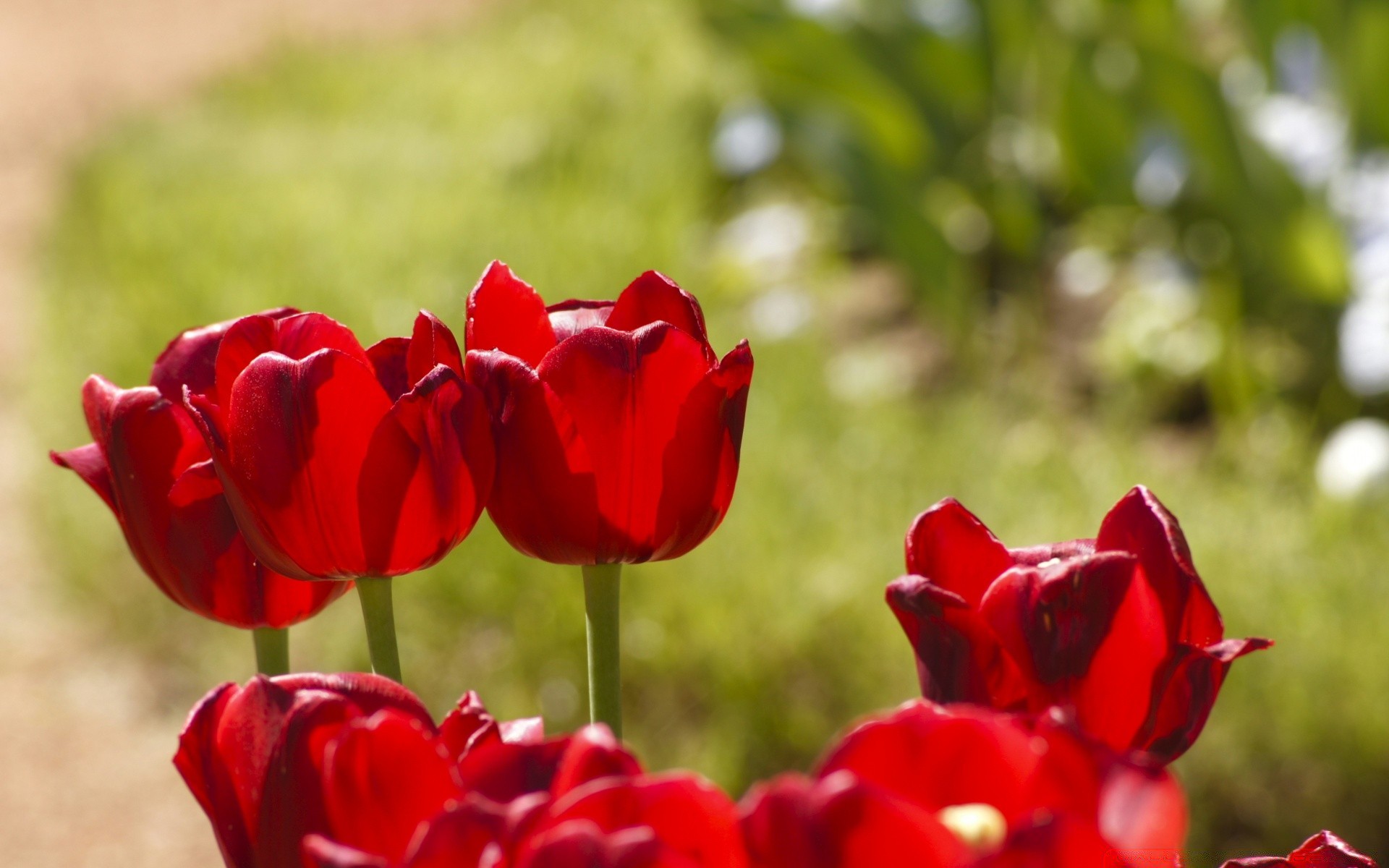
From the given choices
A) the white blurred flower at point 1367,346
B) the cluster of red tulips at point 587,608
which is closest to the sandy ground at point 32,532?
the white blurred flower at point 1367,346

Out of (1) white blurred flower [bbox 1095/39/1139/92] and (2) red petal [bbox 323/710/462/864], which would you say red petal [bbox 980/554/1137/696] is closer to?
(2) red petal [bbox 323/710/462/864]

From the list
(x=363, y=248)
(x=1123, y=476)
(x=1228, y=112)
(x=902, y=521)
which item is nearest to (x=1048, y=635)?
(x=902, y=521)

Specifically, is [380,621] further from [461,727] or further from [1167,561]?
[1167,561]

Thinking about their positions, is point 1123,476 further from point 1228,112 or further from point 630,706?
point 630,706

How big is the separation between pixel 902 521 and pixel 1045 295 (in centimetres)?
101

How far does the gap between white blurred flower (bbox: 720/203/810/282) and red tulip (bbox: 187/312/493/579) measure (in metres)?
2.48

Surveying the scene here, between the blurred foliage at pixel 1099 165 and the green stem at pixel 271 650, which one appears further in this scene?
the blurred foliage at pixel 1099 165

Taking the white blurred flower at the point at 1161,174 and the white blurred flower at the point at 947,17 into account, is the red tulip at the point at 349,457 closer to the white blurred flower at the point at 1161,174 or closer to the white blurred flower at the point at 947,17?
the white blurred flower at the point at 1161,174

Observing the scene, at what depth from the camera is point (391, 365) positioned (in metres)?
0.40

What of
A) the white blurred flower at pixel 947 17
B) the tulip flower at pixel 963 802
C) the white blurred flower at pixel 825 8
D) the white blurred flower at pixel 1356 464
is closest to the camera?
the tulip flower at pixel 963 802

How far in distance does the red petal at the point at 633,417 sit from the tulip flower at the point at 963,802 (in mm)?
128

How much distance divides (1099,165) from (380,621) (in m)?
2.15

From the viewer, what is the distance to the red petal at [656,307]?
1.31 feet

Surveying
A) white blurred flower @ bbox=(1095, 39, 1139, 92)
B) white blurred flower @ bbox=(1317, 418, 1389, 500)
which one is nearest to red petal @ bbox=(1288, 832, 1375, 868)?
white blurred flower @ bbox=(1317, 418, 1389, 500)
